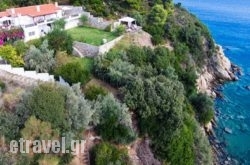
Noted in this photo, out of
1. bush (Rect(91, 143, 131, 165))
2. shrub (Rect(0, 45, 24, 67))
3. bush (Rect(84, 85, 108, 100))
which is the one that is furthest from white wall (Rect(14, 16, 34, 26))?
bush (Rect(91, 143, 131, 165))

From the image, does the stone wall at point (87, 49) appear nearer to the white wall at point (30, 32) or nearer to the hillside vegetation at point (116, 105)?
the hillside vegetation at point (116, 105)

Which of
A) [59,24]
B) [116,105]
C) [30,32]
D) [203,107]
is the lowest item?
[203,107]

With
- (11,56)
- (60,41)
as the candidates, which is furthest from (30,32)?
(11,56)

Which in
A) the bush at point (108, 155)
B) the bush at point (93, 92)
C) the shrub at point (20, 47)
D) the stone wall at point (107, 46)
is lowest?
the bush at point (108, 155)

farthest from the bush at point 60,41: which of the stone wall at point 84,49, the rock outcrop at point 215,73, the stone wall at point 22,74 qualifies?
the rock outcrop at point 215,73

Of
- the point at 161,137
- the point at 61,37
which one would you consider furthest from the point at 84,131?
the point at 61,37

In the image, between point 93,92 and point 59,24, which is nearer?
point 93,92

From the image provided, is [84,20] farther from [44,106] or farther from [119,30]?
[44,106]

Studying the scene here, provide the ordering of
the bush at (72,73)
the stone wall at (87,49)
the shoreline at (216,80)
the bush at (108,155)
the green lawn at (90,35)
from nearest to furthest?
the bush at (108,155) → the bush at (72,73) → the stone wall at (87,49) → the shoreline at (216,80) → the green lawn at (90,35)
